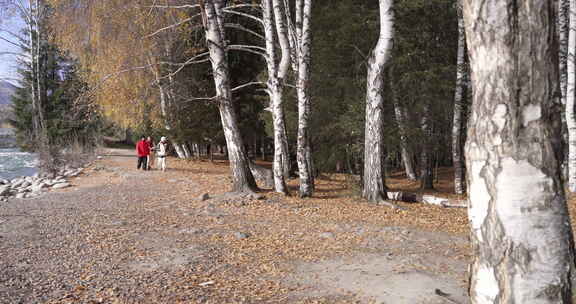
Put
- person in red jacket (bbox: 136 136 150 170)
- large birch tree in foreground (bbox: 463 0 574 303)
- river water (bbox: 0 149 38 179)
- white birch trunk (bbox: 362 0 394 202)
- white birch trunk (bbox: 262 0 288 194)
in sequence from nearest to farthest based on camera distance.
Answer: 1. large birch tree in foreground (bbox: 463 0 574 303)
2. white birch trunk (bbox: 362 0 394 202)
3. white birch trunk (bbox: 262 0 288 194)
4. person in red jacket (bbox: 136 136 150 170)
5. river water (bbox: 0 149 38 179)

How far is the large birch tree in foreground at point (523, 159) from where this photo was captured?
2.40 meters

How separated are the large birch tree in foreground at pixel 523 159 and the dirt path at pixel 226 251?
168 centimetres

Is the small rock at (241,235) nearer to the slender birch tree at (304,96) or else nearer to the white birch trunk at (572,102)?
the slender birch tree at (304,96)

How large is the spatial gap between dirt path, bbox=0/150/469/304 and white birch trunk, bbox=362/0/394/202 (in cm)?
69

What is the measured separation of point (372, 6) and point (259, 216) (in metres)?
9.42

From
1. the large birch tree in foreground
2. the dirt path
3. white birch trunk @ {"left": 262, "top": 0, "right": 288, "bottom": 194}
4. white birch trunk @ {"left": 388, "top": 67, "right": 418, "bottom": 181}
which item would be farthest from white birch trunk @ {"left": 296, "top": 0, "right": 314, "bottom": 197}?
the large birch tree in foreground

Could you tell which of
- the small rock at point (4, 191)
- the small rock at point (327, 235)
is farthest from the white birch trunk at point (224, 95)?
the small rock at point (4, 191)

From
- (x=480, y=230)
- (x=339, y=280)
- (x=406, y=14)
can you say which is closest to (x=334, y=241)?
(x=339, y=280)

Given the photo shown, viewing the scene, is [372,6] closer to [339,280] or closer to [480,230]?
[339,280]

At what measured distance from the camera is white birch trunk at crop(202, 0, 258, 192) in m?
10.1

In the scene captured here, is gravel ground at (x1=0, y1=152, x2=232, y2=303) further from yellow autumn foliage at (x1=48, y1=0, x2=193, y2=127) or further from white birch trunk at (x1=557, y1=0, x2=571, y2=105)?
white birch trunk at (x1=557, y1=0, x2=571, y2=105)

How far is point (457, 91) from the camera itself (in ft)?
38.9

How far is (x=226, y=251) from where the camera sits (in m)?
6.18

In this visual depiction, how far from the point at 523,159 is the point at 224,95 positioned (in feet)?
27.5
